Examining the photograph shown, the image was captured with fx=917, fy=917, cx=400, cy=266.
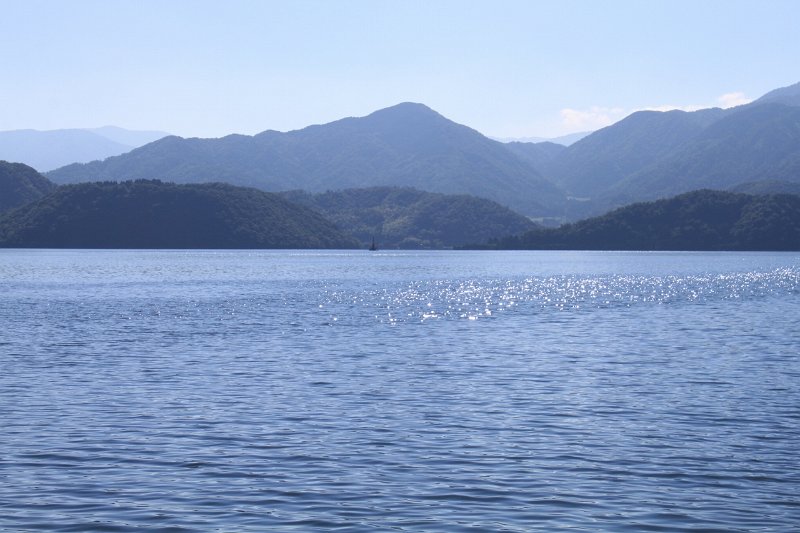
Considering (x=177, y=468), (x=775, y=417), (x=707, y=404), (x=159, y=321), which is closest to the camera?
(x=177, y=468)

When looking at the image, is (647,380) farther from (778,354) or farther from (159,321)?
(159,321)

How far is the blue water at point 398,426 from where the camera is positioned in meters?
24.0

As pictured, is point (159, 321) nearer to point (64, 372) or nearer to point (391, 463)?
point (64, 372)

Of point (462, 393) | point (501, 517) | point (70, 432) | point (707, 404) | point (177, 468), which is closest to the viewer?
point (501, 517)

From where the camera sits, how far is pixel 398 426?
Result: 34969mm

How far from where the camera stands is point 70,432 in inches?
1321

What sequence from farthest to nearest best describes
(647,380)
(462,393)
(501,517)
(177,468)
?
1. (647,380)
2. (462,393)
3. (177,468)
4. (501,517)

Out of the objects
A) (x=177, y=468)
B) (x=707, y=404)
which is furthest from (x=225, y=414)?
(x=707, y=404)

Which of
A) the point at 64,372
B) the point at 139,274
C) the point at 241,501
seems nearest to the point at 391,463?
the point at 241,501

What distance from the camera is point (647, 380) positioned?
47438 mm

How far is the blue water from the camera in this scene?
24031 mm

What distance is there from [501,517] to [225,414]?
16.9 m

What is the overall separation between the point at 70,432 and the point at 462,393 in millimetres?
17720

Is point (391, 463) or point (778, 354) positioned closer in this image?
point (391, 463)
